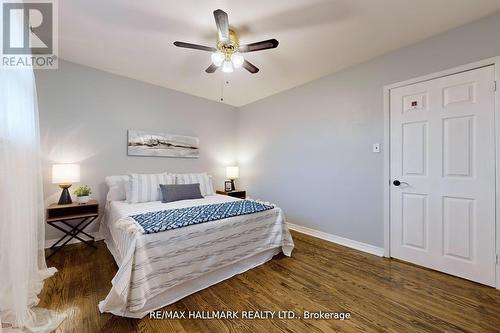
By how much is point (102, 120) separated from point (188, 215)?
87.3 inches

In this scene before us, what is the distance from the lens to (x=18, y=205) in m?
1.32

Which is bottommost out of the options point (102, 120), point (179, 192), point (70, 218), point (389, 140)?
point (70, 218)

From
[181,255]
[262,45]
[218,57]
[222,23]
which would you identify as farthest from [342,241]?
[222,23]

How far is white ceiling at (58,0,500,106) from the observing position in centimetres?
182

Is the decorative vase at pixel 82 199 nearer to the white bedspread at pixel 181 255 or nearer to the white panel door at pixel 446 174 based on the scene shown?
the white bedspread at pixel 181 255

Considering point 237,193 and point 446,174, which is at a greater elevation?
point 446,174

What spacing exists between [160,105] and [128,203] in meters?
1.81

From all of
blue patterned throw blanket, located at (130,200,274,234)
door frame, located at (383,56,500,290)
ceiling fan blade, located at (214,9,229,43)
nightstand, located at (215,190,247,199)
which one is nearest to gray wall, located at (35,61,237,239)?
nightstand, located at (215,190,247,199)

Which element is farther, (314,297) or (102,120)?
(102,120)

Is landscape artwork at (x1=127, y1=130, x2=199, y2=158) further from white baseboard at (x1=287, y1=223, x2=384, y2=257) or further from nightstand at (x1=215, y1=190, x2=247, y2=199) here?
white baseboard at (x1=287, y1=223, x2=384, y2=257)

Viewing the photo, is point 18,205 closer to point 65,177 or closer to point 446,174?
point 65,177

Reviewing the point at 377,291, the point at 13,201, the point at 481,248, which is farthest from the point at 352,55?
the point at 13,201

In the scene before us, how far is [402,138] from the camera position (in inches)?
96.4

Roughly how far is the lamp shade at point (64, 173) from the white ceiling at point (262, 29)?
1.45 metres
